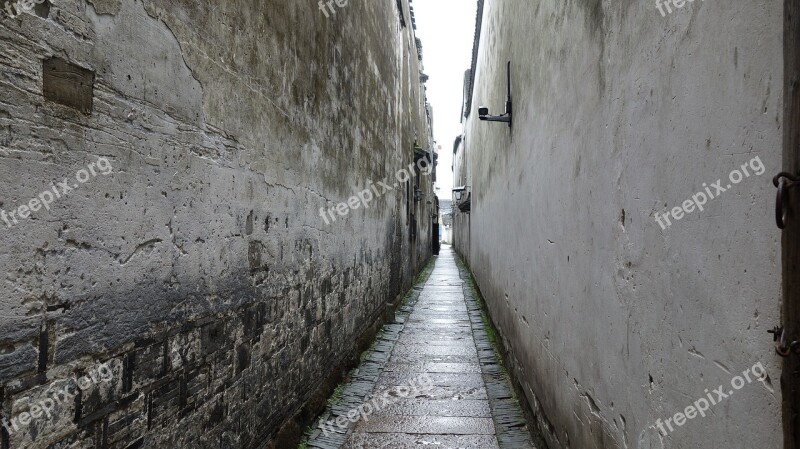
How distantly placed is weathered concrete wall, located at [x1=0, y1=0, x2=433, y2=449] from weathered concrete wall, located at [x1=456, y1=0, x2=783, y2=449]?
1670 millimetres

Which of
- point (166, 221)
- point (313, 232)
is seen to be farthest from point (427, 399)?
point (166, 221)

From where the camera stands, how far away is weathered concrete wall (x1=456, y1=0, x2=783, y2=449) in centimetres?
99

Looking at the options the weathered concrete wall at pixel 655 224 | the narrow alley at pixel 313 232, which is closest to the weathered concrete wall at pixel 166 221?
the narrow alley at pixel 313 232

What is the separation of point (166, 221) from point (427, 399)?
2.92 metres

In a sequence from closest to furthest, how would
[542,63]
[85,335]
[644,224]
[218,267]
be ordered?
[85,335] → [644,224] → [218,267] → [542,63]

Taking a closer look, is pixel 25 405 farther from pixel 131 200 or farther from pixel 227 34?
pixel 227 34

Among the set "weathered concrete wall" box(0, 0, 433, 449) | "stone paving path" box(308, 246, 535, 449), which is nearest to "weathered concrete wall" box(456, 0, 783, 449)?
"stone paving path" box(308, 246, 535, 449)

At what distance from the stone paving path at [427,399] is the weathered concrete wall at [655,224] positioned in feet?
2.34

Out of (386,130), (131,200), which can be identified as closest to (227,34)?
(131,200)

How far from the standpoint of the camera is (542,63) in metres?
3.12

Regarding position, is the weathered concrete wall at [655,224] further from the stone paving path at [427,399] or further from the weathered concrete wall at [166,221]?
the weathered concrete wall at [166,221]

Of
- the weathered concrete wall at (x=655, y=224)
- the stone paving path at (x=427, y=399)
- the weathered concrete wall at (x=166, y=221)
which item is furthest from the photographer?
the stone paving path at (x=427, y=399)

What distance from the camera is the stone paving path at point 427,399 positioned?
3.28m

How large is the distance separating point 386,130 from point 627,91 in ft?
19.1
